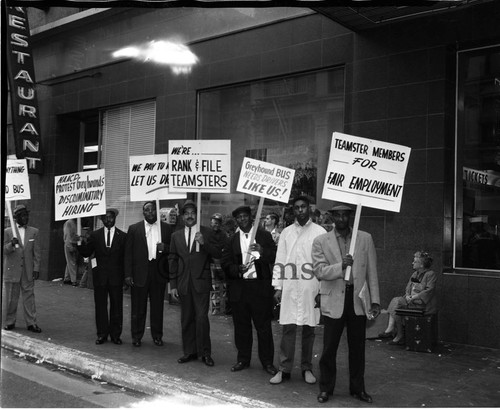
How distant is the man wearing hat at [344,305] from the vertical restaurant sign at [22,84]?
12.2 m

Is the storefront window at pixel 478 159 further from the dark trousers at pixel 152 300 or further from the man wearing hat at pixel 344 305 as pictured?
the dark trousers at pixel 152 300

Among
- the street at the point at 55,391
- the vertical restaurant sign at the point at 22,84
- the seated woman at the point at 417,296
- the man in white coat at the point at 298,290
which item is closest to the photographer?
the street at the point at 55,391

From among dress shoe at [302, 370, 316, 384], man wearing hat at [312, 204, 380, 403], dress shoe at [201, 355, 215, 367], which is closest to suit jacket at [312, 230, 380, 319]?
man wearing hat at [312, 204, 380, 403]

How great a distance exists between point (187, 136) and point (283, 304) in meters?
7.52

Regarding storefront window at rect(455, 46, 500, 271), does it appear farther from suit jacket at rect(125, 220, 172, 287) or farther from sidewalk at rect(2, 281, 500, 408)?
suit jacket at rect(125, 220, 172, 287)

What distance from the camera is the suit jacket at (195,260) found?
7.98 metres

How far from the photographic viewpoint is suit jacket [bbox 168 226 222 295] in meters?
7.98

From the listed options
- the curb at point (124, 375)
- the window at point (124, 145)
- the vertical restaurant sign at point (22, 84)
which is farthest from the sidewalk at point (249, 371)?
the vertical restaurant sign at point (22, 84)

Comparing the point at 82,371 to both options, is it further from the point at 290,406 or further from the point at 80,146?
the point at 80,146

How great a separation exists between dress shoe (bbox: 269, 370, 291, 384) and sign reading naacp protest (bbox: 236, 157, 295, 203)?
7.38 feet

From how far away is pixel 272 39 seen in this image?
12.3m

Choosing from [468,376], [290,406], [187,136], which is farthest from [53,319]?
[468,376]

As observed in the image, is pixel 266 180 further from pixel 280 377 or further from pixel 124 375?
pixel 124 375

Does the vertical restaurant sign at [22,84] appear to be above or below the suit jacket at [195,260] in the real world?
above
